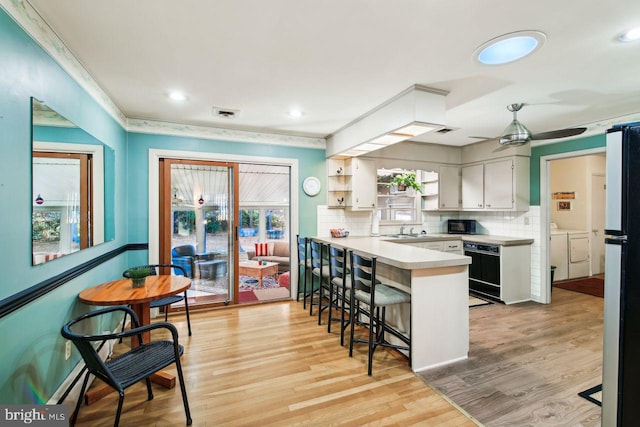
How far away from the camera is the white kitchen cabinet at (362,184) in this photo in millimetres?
4398

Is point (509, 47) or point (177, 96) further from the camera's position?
point (177, 96)

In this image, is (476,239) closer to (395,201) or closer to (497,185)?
(497,185)

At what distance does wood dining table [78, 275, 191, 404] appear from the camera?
2.02 metres

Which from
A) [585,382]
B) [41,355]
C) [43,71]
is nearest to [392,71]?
[43,71]

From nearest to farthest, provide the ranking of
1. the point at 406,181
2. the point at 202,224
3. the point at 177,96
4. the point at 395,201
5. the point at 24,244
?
the point at 24,244, the point at 177,96, the point at 202,224, the point at 406,181, the point at 395,201

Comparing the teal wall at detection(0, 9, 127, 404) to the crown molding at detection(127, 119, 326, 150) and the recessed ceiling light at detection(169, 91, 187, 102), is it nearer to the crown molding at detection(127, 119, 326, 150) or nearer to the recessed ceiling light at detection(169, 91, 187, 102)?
the recessed ceiling light at detection(169, 91, 187, 102)

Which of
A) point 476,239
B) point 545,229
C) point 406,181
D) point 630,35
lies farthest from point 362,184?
point 630,35

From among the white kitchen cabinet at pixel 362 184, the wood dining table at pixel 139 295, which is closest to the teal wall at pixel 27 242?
the wood dining table at pixel 139 295

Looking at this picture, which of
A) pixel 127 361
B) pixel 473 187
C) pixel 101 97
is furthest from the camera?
pixel 473 187

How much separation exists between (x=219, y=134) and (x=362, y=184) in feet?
7.20

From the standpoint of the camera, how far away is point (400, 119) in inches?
108

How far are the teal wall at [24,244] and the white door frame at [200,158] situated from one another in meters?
1.59

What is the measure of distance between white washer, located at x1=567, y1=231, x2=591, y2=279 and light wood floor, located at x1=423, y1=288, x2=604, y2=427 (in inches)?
83.9

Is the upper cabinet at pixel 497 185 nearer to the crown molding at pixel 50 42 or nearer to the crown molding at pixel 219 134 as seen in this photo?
the crown molding at pixel 219 134
